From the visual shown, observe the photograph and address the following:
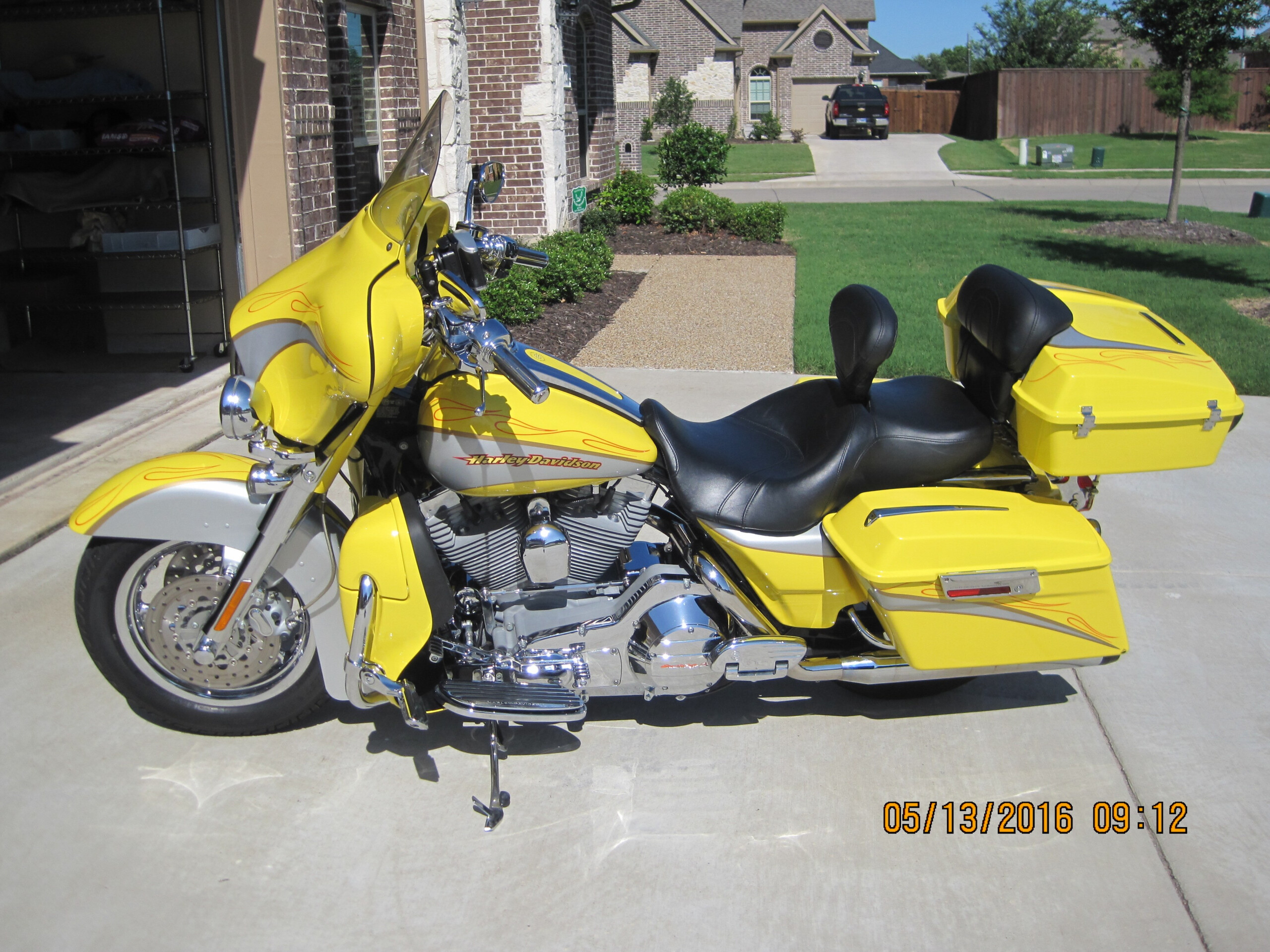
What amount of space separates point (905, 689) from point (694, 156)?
13670 mm

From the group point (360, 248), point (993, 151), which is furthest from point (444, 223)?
point (993, 151)

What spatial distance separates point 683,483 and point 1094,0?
42.5 ft

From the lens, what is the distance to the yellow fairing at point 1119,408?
2891 mm

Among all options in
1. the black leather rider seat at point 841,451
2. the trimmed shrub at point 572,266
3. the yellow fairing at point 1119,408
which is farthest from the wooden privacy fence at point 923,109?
the black leather rider seat at point 841,451

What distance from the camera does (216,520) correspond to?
2.89 m

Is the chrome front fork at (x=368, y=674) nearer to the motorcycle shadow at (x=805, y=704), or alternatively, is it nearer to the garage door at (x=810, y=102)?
the motorcycle shadow at (x=805, y=704)

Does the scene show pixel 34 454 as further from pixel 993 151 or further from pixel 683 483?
pixel 993 151

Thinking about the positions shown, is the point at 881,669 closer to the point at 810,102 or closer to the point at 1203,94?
the point at 1203,94

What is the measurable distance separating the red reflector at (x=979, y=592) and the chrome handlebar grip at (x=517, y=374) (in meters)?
1.25

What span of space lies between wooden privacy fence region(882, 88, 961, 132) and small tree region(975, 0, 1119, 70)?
10.2ft

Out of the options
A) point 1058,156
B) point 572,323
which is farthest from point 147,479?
Answer: point 1058,156

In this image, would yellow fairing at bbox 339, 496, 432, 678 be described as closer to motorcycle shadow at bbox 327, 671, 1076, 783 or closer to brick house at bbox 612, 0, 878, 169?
motorcycle shadow at bbox 327, 671, 1076, 783

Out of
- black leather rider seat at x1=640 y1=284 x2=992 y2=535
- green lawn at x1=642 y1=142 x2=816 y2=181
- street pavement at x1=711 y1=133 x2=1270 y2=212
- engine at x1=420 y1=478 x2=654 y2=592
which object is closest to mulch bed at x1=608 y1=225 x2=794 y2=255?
street pavement at x1=711 y1=133 x2=1270 y2=212

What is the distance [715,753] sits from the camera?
3.20m
